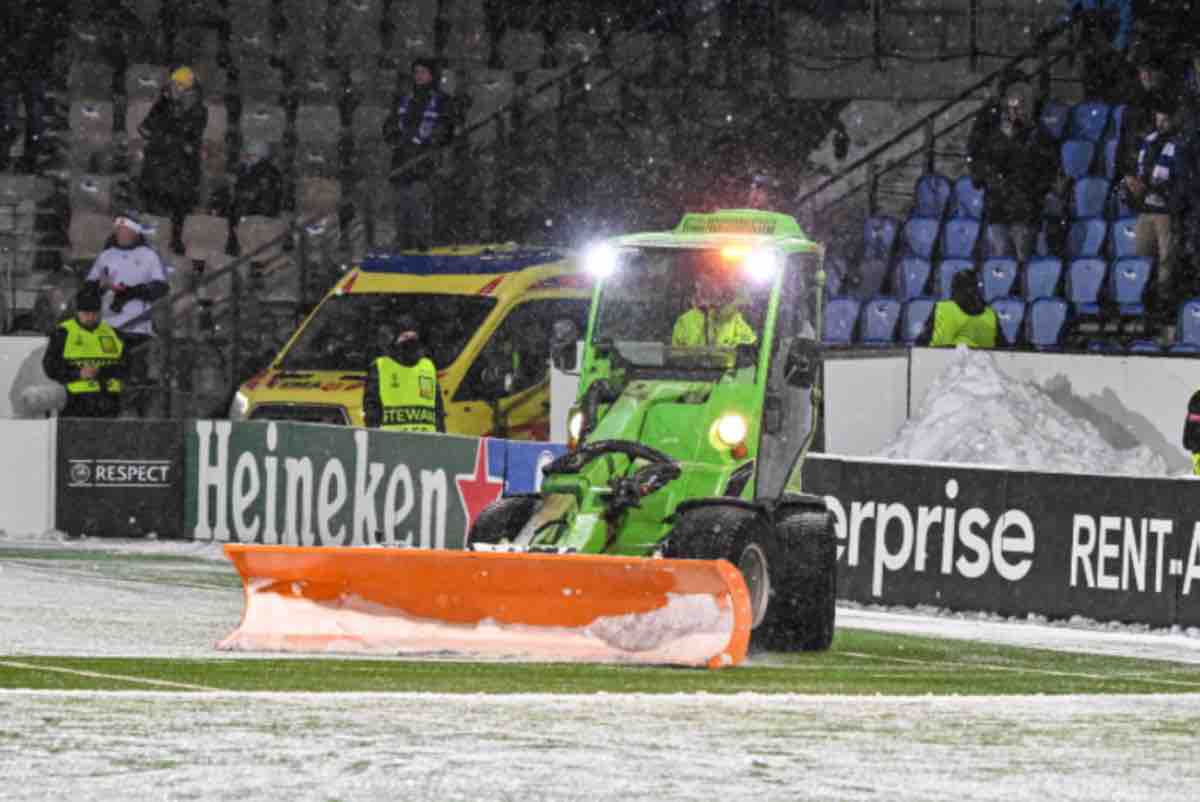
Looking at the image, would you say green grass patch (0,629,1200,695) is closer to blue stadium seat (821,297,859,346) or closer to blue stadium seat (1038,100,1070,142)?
blue stadium seat (821,297,859,346)

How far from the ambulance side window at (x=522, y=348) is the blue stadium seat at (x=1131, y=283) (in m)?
4.73

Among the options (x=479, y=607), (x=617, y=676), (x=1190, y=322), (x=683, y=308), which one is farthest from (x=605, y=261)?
(x=1190, y=322)

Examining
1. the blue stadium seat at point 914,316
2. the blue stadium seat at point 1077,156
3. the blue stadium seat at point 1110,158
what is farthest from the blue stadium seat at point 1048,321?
the blue stadium seat at point 1077,156

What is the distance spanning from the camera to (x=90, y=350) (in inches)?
926

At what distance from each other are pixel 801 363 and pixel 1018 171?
37.8 feet

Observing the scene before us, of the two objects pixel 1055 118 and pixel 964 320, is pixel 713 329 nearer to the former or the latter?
pixel 964 320

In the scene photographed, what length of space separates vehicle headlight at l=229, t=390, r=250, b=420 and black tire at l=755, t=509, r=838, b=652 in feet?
29.2

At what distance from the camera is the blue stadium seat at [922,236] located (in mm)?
26203

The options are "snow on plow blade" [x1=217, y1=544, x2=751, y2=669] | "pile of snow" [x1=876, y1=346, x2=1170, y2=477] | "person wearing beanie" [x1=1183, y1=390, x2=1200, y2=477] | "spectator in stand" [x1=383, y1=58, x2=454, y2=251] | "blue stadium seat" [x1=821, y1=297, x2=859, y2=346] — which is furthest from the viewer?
"spectator in stand" [x1=383, y1=58, x2=454, y2=251]

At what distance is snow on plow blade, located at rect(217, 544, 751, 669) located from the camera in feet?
44.3

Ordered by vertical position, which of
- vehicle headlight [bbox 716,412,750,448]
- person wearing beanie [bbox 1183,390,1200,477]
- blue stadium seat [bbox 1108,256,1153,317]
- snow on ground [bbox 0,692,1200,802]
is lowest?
snow on ground [bbox 0,692,1200,802]

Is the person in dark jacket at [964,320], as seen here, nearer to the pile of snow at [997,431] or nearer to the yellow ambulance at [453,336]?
the pile of snow at [997,431]

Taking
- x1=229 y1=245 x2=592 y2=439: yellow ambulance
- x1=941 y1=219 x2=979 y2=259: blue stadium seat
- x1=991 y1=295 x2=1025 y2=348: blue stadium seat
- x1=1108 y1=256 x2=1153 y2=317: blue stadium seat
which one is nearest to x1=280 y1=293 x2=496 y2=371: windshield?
x1=229 y1=245 x2=592 y2=439: yellow ambulance

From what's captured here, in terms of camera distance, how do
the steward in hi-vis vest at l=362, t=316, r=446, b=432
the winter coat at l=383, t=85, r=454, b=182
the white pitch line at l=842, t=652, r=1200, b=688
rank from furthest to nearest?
the winter coat at l=383, t=85, r=454, b=182 → the steward in hi-vis vest at l=362, t=316, r=446, b=432 → the white pitch line at l=842, t=652, r=1200, b=688
